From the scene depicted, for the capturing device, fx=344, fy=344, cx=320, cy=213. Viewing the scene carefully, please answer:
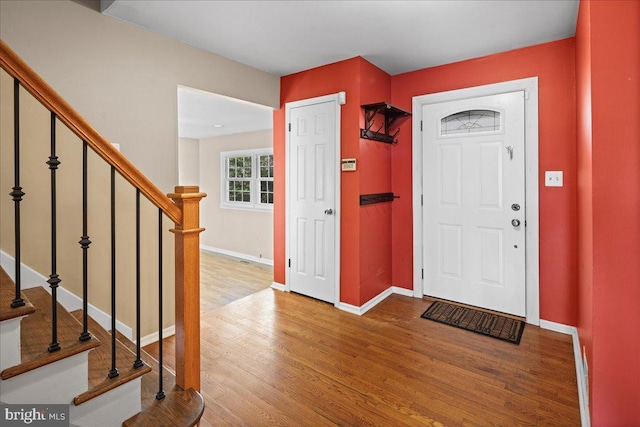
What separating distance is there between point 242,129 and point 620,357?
5.77 metres

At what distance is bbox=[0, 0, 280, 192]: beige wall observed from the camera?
2129 millimetres

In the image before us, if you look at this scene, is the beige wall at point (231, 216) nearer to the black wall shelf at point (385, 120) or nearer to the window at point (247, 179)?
the window at point (247, 179)

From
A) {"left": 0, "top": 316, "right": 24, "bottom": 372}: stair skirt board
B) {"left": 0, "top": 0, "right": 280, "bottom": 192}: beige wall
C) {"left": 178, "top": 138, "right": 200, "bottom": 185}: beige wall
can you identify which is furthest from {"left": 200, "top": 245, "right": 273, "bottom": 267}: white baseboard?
{"left": 0, "top": 316, "right": 24, "bottom": 372}: stair skirt board

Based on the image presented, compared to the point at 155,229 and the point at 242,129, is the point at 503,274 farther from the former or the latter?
the point at 242,129

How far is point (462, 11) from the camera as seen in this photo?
237cm

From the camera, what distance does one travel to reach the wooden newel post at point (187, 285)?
1.58 m

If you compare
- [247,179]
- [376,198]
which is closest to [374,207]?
[376,198]

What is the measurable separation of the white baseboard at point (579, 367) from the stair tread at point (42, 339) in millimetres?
2383

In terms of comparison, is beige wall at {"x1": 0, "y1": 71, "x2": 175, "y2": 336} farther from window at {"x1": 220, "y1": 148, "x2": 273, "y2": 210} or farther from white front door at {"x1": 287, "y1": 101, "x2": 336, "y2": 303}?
window at {"x1": 220, "y1": 148, "x2": 273, "y2": 210}

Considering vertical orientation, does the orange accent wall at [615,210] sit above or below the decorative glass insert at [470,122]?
below

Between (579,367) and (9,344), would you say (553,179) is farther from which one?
(9,344)

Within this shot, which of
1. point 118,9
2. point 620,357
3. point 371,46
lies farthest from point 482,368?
point 118,9

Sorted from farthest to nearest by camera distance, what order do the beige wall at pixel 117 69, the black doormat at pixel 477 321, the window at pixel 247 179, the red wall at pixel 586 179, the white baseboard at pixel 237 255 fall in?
the window at pixel 247 179
the white baseboard at pixel 237 255
the black doormat at pixel 477 321
the beige wall at pixel 117 69
the red wall at pixel 586 179

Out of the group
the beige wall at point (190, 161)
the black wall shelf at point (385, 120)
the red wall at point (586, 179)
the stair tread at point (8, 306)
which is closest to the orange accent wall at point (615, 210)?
the red wall at point (586, 179)
